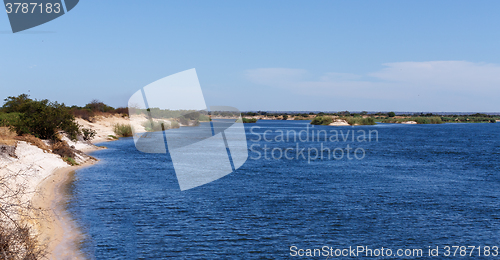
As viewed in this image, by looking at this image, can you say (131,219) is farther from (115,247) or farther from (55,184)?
(55,184)

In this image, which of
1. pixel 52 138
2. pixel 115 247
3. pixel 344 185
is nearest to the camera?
pixel 115 247

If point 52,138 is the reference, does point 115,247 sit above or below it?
below

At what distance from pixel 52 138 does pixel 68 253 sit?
75.6 ft

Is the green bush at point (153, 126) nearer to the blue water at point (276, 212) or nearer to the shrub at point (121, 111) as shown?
the shrub at point (121, 111)

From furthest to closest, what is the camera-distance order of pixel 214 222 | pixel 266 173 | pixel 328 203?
pixel 266 173, pixel 328 203, pixel 214 222

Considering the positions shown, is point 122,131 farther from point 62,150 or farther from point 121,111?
point 62,150

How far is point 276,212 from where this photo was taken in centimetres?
1571

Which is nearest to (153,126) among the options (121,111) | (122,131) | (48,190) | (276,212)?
(122,131)

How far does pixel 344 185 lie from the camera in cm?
2208

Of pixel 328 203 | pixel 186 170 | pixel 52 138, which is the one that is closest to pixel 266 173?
pixel 186 170

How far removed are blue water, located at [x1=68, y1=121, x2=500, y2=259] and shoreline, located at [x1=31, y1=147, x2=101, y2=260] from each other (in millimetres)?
366

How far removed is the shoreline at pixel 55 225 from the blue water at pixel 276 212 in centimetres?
37

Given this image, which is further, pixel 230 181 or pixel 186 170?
pixel 186 170

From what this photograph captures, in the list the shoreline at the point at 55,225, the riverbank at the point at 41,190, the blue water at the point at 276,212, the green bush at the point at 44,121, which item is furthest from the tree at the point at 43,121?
the shoreline at the point at 55,225
